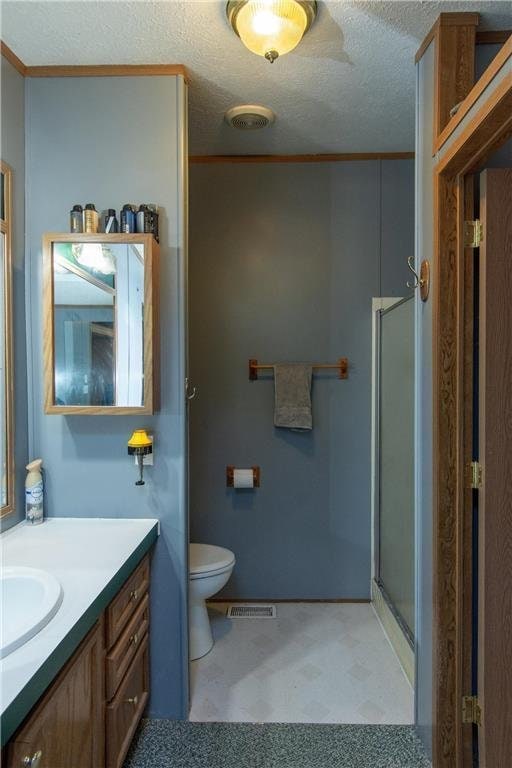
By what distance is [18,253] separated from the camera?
5.56 feet

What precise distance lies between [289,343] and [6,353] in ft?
4.89

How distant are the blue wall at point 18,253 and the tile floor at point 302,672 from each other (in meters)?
1.17

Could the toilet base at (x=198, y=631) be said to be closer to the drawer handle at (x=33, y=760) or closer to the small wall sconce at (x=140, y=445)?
the small wall sconce at (x=140, y=445)

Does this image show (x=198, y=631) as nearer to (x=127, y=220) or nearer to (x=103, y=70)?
(x=127, y=220)

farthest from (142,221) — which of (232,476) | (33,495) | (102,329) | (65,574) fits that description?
(232,476)

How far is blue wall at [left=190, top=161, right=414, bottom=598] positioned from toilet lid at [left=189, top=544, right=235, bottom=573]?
0.27 meters

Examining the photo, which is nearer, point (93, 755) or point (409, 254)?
point (93, 755)

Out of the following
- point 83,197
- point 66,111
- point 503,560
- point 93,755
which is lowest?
point 93,755

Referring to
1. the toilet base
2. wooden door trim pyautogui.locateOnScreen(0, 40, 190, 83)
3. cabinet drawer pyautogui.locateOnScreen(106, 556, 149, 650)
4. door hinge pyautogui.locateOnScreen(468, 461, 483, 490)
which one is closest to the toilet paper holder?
the toilet base

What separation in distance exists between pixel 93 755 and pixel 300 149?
2759 millimetres

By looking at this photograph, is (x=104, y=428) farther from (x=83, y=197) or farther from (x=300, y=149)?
(x=300, y=149)

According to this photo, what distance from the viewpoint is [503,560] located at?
4.69 ft

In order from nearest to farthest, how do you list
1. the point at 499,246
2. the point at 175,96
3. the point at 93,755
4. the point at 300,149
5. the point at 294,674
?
the point at 93,755 → the point at 499,246 → the point at 175,96 → the point at 294,674 → the point at 300,149

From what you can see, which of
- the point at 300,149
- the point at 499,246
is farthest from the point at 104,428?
the point at 300,149
